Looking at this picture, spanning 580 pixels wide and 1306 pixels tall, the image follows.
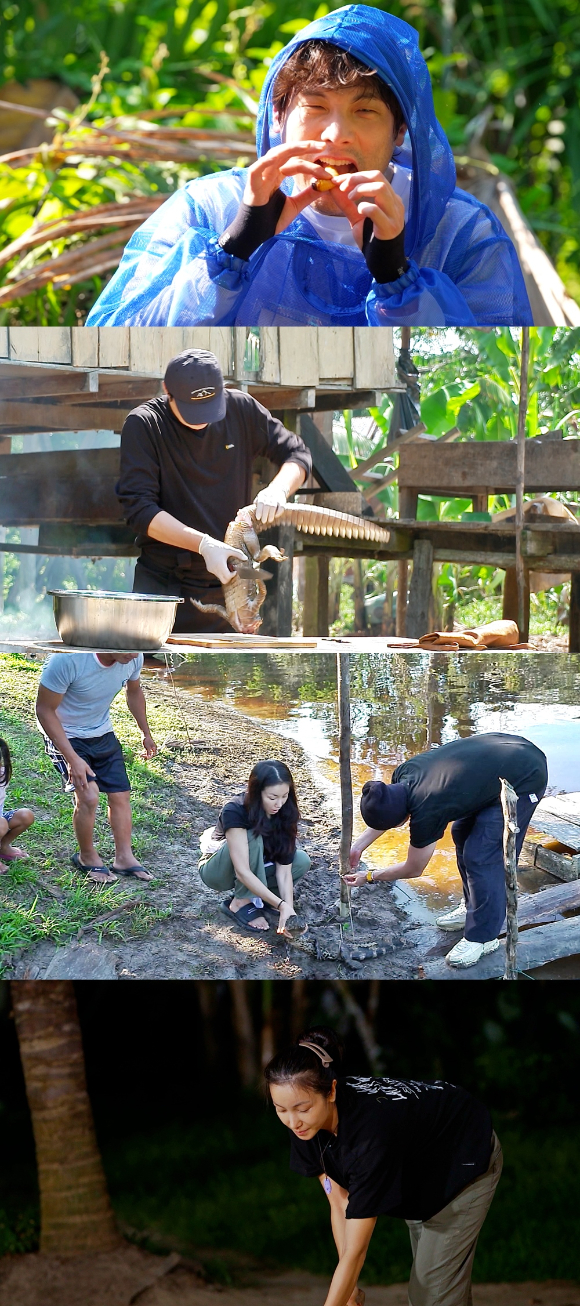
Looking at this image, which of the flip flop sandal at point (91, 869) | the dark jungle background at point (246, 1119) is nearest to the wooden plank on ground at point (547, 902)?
the flip flop sandal at point (91, 869)

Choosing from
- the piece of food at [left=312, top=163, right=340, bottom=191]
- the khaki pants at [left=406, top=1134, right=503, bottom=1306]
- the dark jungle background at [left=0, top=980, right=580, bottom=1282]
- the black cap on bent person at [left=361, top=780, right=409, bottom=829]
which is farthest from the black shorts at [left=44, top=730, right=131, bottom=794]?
the dark jungle background at [left=0, top=980, right=580, bottom=1282]

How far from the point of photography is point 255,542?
857 millimetres

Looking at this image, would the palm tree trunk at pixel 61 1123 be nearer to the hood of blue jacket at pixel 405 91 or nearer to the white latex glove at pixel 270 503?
the white latex glove at pixel 270 503

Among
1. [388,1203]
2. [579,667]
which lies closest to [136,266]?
[579,667]

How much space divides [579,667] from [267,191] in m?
0.67

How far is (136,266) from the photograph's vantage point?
1238mm

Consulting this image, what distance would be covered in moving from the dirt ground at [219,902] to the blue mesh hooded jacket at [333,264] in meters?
0.57

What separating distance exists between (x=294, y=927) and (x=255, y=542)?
362mm

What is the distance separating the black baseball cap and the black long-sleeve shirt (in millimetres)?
11

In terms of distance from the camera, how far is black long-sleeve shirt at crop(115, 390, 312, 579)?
0.85 meters

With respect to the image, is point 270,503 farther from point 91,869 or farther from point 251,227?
point 251,227

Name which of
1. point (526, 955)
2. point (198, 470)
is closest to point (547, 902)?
A: point (526, 955)

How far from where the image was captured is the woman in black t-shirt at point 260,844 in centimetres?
86

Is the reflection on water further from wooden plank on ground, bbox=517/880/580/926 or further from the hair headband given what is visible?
the hair headband
